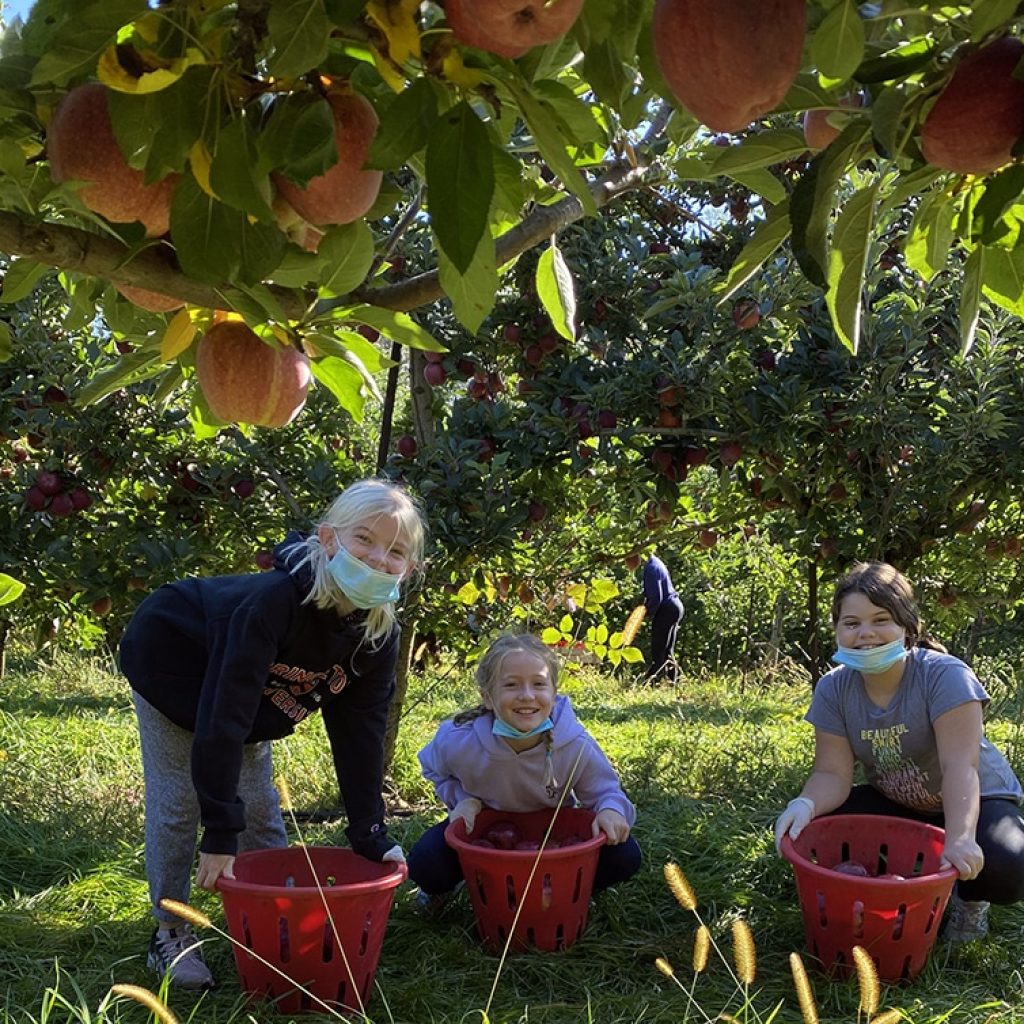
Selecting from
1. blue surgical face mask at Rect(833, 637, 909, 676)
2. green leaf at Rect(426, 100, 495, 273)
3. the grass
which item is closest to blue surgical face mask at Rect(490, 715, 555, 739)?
the grass

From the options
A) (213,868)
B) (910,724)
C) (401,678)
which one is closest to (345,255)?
(213,868)

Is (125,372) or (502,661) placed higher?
(125,372)

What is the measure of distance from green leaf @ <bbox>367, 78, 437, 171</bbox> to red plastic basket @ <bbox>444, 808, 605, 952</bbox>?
1786 mm

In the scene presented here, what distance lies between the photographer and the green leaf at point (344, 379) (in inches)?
50.1

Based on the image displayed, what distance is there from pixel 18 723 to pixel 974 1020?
3695mm

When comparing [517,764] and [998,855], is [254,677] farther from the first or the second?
[998,855]

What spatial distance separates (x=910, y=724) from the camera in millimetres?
2537

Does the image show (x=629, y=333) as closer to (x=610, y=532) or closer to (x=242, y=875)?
(x=610, y=532)

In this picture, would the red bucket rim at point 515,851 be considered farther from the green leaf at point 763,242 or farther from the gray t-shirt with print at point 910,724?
the green leaf at point 763,242

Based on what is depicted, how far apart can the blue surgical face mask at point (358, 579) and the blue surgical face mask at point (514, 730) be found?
1.88ft

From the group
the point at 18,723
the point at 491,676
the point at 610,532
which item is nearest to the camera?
the point at 491,676

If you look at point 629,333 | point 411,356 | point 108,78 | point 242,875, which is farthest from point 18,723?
point 108,78

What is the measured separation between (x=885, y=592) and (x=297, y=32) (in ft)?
6.90

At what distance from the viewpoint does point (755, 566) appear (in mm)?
7543
